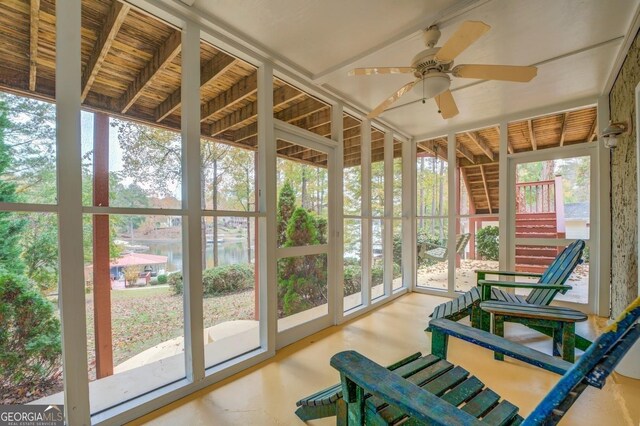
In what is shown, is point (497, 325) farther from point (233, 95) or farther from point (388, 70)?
point (233, 95)

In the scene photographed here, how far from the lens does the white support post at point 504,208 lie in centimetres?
411

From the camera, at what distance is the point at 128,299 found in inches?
75.0

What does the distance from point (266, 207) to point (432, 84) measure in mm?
1663

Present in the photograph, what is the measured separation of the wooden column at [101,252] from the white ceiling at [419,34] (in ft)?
3.82

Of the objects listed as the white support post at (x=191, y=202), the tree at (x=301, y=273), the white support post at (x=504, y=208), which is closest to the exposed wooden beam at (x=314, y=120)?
the tree at (x=301, y=273)

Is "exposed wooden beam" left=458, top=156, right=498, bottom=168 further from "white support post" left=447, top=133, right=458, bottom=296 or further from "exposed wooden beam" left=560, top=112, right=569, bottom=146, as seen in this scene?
"exposed wooden beam" left=560, top=112, right=569, bottom=146

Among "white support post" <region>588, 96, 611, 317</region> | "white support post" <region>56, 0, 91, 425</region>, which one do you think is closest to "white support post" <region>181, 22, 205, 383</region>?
"white support post" <region>56, 0, 91, 425</region>

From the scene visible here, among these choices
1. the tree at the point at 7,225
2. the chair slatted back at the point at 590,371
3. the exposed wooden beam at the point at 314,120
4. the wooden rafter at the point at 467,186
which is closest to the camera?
the chair slatted back at the point at 590,371

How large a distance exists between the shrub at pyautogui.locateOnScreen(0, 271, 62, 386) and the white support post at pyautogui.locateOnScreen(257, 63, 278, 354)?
1405mm

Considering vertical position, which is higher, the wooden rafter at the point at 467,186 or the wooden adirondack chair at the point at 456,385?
the wooden rafter at the point at 467,186

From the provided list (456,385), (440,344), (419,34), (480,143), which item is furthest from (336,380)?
(480,143)

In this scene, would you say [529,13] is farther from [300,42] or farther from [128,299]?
[128,299]

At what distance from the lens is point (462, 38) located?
5.19ft

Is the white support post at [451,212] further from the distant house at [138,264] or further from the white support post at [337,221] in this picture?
the distant house at [138,264]
